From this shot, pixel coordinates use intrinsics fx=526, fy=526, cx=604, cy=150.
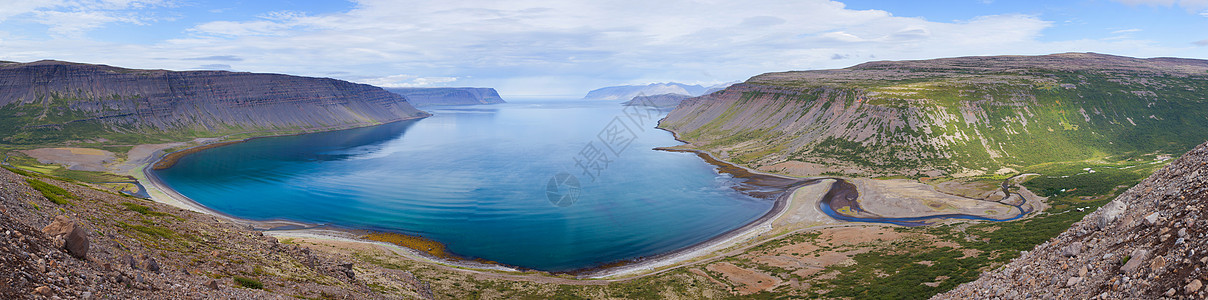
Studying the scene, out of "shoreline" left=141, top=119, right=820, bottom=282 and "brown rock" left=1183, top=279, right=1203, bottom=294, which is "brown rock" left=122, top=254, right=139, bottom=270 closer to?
"shoreline" left=141, top=119, right=820, bottom=282

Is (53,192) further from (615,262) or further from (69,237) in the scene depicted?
(615,262)

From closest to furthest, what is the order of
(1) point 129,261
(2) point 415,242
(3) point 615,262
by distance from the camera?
(1) point 129,261 → (3) point 615,262 → (2) point 415,242

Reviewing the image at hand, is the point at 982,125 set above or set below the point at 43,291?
below

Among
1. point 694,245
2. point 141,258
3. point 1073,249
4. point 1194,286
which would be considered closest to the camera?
point 1194,286

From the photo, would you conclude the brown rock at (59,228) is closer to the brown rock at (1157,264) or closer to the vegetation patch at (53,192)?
the vegetation patch at (53,192)

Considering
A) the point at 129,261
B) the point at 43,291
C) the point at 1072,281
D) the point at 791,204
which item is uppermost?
the point at 43,291

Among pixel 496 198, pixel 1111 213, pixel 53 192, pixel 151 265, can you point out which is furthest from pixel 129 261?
pixel 496 198
